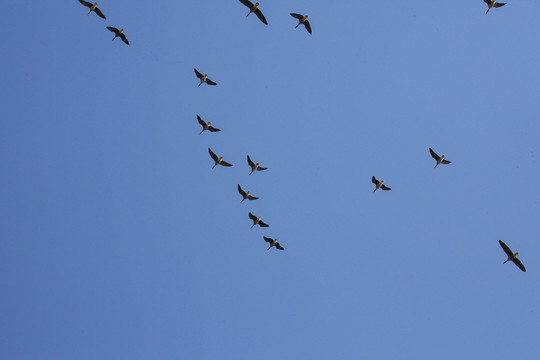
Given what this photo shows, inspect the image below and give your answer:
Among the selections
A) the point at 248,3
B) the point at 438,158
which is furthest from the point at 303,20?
the point at 438,158

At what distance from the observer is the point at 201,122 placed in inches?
1850

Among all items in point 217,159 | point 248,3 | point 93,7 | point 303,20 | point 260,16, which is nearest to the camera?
point 260,16

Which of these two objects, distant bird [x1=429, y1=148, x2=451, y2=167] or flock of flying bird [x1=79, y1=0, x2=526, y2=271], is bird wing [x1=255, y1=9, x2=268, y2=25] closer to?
flock of flying bird [x1=79, y1=0, x2=526, y2=271]

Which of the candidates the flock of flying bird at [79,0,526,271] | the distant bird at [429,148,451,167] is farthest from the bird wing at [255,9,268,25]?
the distant bird at [429,148,451,167]

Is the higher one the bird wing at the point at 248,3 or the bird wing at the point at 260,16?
the bird wing at the point at 248,3

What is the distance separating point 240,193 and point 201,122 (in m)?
5.80

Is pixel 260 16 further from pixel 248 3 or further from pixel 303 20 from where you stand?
pixel 303 20

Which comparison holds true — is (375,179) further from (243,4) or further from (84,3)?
(84,3)

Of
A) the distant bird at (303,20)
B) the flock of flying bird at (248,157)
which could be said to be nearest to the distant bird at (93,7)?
the flock of flying bird at (248,157)

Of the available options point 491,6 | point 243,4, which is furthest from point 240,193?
point 491,6

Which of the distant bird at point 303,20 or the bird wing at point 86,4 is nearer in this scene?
the distant bird at point 303,20

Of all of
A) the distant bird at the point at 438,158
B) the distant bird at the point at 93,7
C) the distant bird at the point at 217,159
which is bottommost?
the distant bird at the point at 217,159

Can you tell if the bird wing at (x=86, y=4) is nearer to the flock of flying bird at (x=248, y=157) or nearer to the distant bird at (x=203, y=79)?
the flock of flying bird at (x=248, y=157)

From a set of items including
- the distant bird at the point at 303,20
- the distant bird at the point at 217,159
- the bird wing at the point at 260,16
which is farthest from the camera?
the distant bird at the point at 217,159
